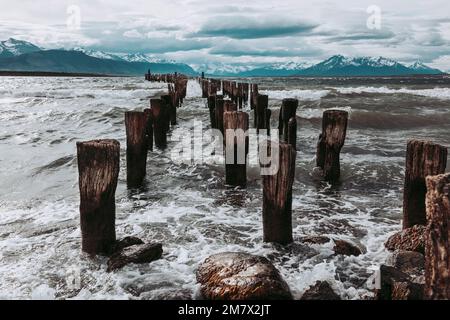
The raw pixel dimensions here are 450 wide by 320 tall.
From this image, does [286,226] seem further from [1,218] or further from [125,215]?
[1,218]

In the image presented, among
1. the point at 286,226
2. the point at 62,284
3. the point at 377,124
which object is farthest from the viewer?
the point at 377,124

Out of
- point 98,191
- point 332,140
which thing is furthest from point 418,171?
point 98,191

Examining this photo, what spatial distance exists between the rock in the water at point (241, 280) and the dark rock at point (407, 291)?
1.02 meters

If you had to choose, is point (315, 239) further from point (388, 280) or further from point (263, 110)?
point (263, 110)

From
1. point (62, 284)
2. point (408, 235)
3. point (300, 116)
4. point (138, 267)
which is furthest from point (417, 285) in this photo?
point (300, 116)

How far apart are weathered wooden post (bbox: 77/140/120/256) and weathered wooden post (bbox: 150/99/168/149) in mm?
7273

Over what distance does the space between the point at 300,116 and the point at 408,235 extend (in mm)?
15777

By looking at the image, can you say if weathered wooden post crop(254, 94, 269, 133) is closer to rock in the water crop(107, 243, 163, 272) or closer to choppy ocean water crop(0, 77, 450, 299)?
choppy ocean water crop(0, 77, 450, 299)

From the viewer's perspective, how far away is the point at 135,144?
331 inches

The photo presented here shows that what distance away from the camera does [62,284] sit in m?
4.63

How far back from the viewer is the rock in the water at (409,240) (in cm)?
484

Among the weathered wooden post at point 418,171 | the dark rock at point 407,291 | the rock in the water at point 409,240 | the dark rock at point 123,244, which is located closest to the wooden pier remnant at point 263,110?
the weathered wooden post at point 418,171

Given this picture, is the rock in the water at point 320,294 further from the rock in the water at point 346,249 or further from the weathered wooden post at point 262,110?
the weathered wooden post at point 262,110

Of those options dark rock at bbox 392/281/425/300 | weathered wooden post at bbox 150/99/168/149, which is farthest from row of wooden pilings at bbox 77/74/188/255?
weathered wooden post at bbox 150/99/168/149
